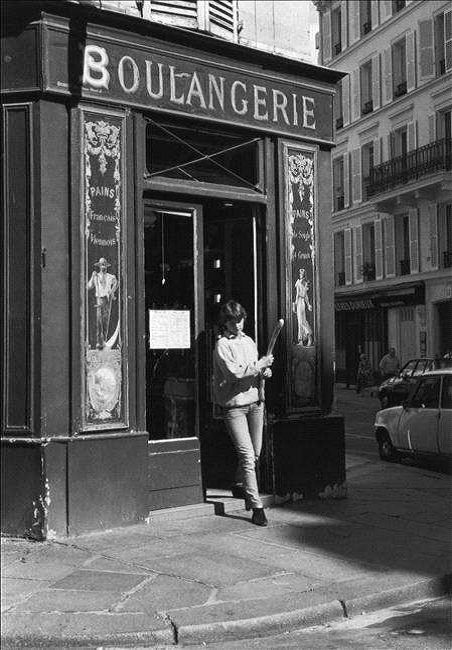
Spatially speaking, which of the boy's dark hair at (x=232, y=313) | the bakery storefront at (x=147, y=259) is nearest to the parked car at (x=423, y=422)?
the bakery storefront at (x=147, y=259)

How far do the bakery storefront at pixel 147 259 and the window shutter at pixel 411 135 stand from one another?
25302mm

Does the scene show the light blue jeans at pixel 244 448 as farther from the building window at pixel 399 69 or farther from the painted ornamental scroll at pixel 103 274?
the building window at pixel 399 69

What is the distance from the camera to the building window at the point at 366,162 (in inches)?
1466

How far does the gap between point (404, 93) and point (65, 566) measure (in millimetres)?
31040

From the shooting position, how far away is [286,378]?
868cm

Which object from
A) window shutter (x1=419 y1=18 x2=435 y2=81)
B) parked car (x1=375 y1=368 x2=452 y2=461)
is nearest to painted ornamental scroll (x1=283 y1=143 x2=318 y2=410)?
parked car (x1=375 y1=368 x2=452 y2=461)

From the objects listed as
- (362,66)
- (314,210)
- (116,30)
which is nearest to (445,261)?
(362,66)

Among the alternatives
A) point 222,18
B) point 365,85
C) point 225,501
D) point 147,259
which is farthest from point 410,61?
point 225,501

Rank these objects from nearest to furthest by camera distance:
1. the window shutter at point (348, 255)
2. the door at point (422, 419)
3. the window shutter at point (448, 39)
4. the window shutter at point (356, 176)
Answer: the door at point (422, 419) → the window shutter at point (448, 39) → the window shutter at point (356, 176) → the window shutter at point (348, 255)

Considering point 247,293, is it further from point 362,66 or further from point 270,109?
point 362,66

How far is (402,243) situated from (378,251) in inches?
Result: 62.5

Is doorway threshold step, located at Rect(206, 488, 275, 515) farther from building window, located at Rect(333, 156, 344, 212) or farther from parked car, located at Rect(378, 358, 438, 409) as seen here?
building window, located at Rect(333, 156, 344, 212)

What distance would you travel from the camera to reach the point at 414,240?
3338 cm

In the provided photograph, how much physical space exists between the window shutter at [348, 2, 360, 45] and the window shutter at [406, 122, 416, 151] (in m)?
6.69
